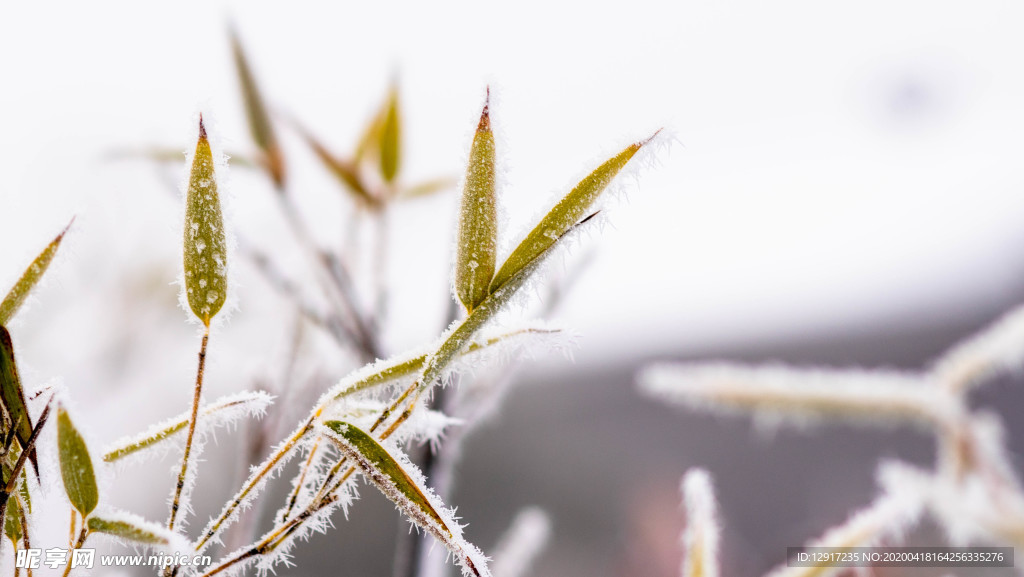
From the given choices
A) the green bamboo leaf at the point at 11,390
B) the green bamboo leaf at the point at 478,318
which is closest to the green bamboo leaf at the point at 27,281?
the green bamboo leaf at the point at 11,390

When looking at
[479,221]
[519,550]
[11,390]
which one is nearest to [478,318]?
[479,221]

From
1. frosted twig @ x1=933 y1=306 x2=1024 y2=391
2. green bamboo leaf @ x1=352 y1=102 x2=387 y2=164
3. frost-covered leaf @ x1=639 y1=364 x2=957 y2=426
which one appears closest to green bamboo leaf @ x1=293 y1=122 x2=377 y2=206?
green bamboo leaf @ x1=352 y1=102 x2=387 y2=164

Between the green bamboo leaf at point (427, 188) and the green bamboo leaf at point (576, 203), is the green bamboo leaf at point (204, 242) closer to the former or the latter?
the green bamboo leaf at point (576, 203)

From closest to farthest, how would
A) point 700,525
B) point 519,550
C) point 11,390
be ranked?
point 11,390 → point 700,525 → point 519,550

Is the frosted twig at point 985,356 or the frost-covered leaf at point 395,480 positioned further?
the frosted twig at point 985,356

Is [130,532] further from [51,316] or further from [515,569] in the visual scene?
[51,316]

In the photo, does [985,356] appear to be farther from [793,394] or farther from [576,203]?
[576,203]
